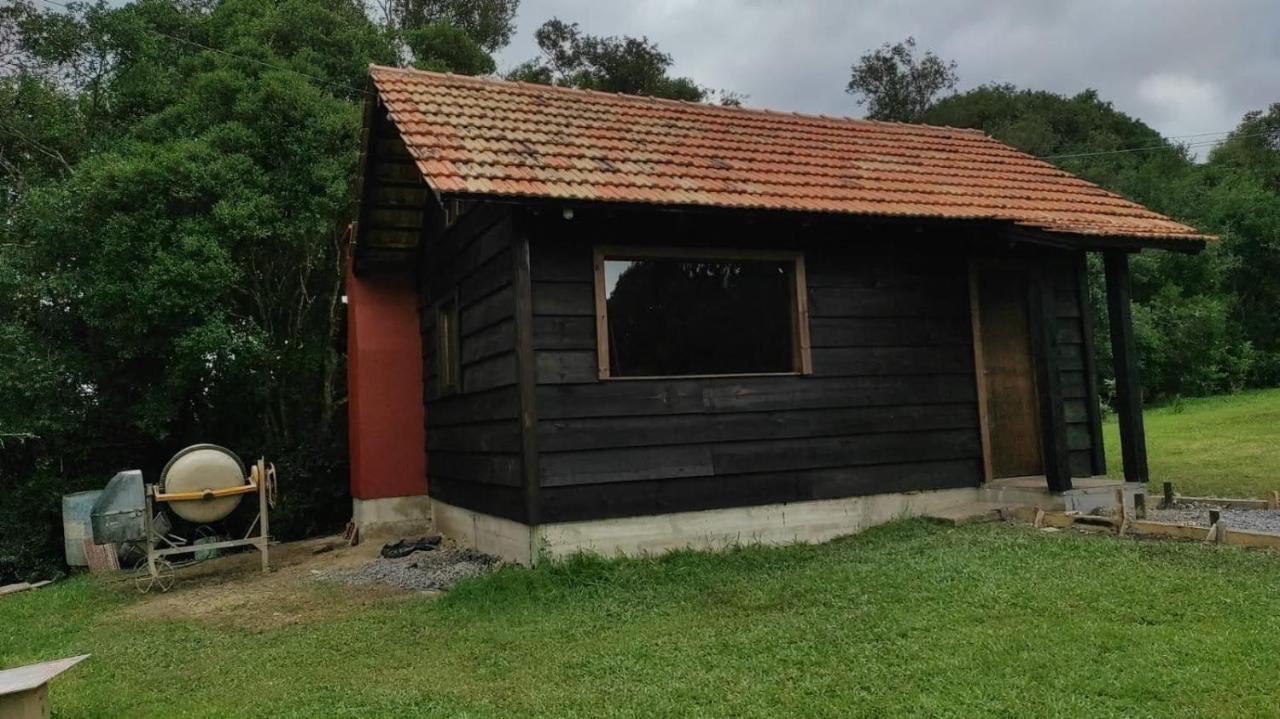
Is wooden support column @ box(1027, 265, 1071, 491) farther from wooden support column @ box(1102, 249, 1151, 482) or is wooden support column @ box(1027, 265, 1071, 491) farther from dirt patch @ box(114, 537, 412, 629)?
dirt patch @ box(114, 537, 412, 629)

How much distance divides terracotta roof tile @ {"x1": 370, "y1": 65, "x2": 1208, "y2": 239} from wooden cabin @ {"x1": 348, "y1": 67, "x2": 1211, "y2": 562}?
0.04 m

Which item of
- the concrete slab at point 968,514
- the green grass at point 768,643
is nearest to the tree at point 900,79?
the concrete slab at point 968,514

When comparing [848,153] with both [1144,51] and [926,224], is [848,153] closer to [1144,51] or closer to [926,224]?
[926,224]

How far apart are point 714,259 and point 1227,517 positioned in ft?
17.3

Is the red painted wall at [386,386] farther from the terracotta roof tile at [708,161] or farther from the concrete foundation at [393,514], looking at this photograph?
the terracotta roof tile at [708,161]


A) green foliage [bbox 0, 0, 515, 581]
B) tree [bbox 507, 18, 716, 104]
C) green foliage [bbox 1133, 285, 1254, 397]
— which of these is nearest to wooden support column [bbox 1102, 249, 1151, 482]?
green foliage [bbox 0, 0, 515, 581]

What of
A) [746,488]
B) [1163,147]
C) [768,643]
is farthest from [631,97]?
[1163,147]

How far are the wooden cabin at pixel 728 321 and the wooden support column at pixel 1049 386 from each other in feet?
0.08

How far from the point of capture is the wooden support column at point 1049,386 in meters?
7.87

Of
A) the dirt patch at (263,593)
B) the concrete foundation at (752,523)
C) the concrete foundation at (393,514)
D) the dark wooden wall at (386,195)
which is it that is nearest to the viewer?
the dirt patch at (263,593)

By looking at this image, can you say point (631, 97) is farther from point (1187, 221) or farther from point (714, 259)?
point (1187, 221)

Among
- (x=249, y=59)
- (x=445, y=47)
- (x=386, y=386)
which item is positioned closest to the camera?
(x=386, y=386)

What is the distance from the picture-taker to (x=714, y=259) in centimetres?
773

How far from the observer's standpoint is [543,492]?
691cm
